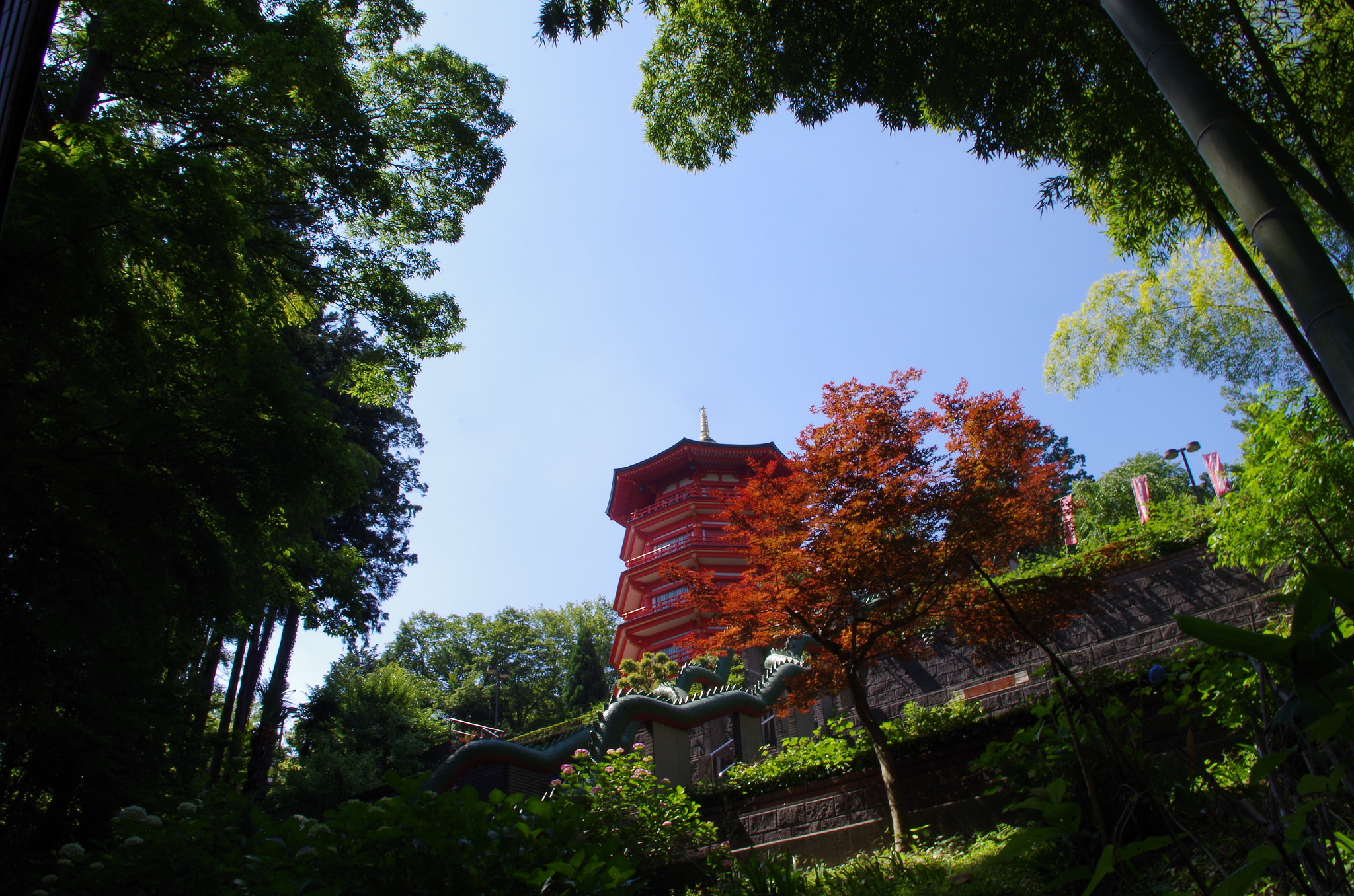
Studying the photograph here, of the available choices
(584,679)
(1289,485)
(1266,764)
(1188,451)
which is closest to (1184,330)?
(1188,451)

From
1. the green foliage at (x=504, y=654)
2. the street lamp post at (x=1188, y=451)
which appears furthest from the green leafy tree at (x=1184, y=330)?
the green foliage at (x=504, y=654)

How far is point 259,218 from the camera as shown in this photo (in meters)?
9.30

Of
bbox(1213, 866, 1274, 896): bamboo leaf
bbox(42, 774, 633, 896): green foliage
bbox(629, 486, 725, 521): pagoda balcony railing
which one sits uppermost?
bbox(629, 486, 725, 521): pagoda balcony railing

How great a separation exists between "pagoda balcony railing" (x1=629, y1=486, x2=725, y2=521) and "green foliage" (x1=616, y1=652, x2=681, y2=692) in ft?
28.2

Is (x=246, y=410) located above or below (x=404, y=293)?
below

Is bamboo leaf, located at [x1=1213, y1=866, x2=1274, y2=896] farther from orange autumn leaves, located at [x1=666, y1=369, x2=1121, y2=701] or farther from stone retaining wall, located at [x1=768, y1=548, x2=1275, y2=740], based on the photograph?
stone retaining wall, located at [x1=768, y1=548, x2=1275, y2=740]

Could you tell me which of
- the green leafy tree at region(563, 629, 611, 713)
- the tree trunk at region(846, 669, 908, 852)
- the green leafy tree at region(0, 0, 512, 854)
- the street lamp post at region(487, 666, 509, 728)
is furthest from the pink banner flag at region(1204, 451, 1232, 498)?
the street lamp post at region(487, 666, 509, 728)

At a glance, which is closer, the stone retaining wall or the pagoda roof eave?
the stone retaining wall

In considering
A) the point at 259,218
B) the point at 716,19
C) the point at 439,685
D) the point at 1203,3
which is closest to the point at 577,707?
the point at 439,685

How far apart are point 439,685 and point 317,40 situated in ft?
123

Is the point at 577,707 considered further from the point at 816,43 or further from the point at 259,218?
the point at 816,43

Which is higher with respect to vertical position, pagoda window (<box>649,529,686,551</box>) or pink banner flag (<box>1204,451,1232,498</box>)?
pagoda window (<box>649,529,686,551</box>)

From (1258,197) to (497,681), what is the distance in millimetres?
40361

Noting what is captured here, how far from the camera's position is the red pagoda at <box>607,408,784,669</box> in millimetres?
26141
